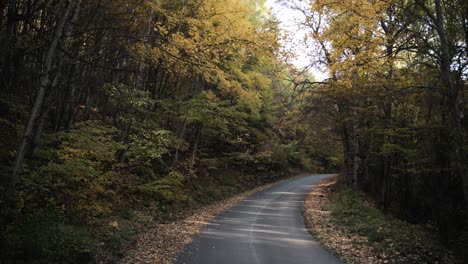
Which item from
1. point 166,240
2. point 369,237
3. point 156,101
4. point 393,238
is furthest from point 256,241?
point 156,101

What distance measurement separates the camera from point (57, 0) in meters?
9.89

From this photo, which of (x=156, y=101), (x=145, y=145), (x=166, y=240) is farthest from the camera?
(x=156, y=101)

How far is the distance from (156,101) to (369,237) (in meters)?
9.22

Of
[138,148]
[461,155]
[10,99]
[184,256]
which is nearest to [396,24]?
[461,155]

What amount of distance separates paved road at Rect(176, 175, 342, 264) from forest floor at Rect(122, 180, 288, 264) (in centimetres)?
34

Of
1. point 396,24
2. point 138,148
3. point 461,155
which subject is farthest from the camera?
point 138,148

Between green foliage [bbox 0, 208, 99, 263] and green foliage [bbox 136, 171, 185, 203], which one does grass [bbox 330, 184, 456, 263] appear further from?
green foliage [bbox 0, 208, 99, 263]

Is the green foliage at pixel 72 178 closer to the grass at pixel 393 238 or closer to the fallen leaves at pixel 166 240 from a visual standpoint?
the fallen leaves at pixel 166 240

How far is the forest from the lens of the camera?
7.77m

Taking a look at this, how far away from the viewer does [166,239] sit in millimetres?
10531

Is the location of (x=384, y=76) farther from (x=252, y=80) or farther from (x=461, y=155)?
(x=252, y=80)

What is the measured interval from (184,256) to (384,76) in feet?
35.1

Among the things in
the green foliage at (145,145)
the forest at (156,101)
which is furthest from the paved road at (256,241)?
the green foliage at (145,145)

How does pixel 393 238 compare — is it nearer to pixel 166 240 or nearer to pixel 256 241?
pixel 256 241
